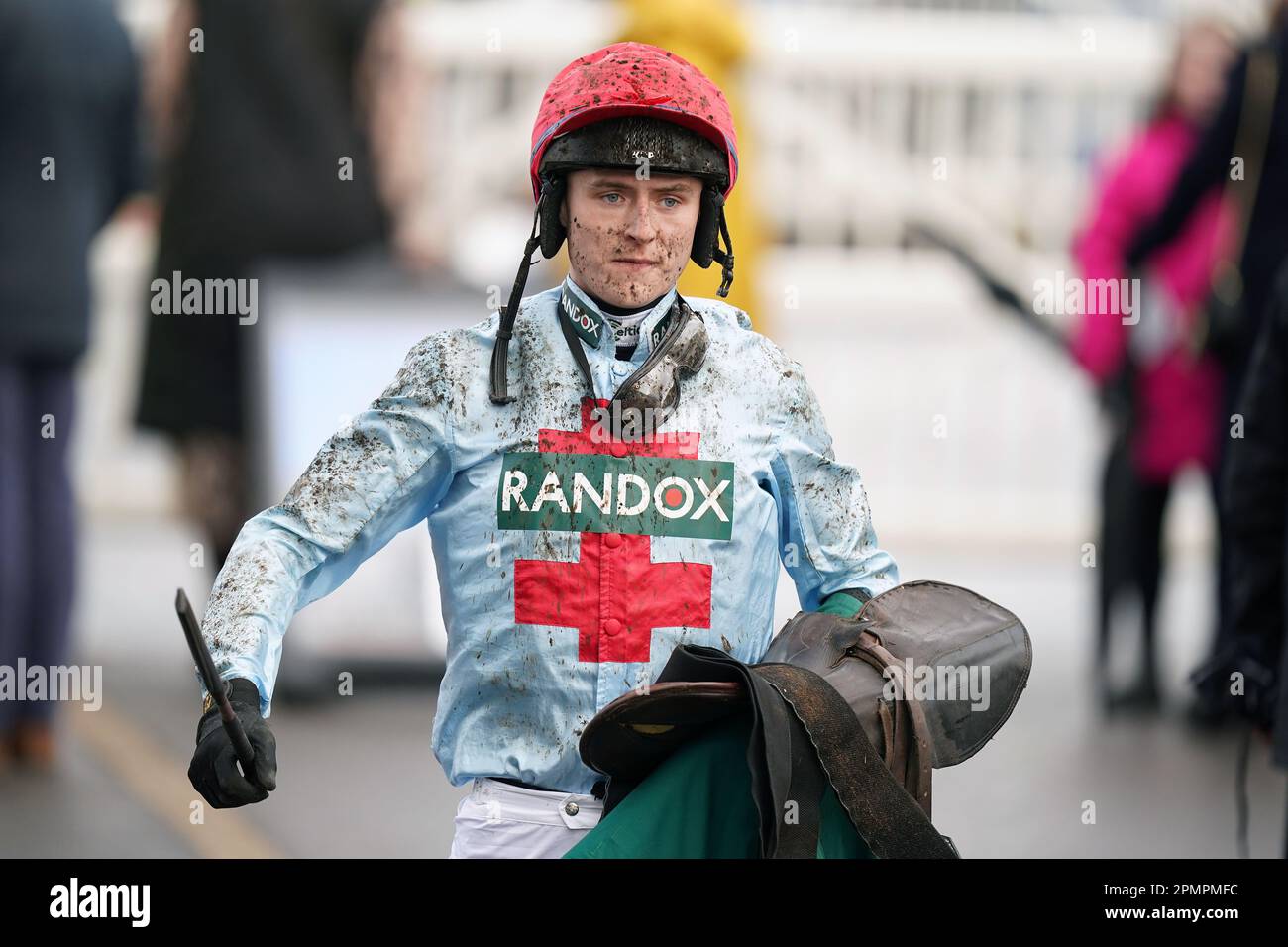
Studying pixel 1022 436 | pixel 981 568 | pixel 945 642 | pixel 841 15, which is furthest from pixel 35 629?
pixel 841 15

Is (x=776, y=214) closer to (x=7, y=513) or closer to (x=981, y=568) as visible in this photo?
(x=981, y=568)

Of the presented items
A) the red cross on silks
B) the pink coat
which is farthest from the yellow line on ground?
the pink coat

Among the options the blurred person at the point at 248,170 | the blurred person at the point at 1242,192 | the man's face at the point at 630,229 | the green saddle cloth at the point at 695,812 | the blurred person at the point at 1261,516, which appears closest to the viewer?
the green saddle cloth at the point at 695,812

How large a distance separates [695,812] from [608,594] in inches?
13.1

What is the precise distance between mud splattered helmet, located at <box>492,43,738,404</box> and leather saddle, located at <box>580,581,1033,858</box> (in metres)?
0.53

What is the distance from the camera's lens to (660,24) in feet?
25.8

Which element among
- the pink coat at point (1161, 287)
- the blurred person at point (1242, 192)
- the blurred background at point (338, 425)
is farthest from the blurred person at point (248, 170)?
the blurred person at point (1242, 192)

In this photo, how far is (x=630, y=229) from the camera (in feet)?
11.0

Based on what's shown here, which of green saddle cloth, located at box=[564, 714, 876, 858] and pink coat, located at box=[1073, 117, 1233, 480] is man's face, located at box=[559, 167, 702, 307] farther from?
pink coat, located at box=[1073, 117, 1233, 480]

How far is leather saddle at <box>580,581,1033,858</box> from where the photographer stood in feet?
10.3

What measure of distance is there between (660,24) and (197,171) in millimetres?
1771

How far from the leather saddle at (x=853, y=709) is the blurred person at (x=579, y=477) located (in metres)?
0.10

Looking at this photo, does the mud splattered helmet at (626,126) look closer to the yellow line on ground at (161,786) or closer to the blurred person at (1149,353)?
the yellow line on ground at (161,786)

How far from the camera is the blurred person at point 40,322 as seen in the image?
7.25m
